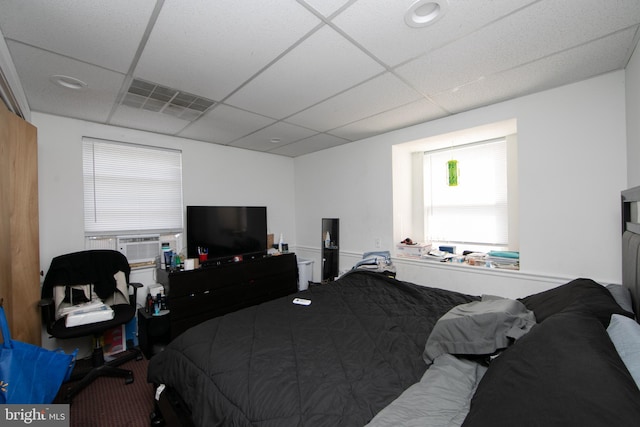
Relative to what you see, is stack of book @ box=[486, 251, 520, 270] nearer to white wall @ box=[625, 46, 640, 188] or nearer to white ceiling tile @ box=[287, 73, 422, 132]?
white wall @ box=[625, 46, 640, 188]

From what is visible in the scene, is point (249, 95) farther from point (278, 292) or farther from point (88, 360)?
point (88, 360)

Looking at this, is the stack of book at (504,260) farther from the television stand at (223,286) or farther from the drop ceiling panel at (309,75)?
the television stand at (223,286)

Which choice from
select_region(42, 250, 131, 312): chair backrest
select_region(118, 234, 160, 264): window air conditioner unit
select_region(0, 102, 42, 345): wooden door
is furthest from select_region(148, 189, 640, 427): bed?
select_region(118, 234, 160, 264): window air conditioner unit

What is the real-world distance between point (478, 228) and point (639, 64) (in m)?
1.98

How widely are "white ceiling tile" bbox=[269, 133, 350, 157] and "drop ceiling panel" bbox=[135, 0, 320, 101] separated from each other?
67.6 inches

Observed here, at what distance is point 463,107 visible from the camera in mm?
2703

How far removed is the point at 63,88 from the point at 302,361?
9.14 feet

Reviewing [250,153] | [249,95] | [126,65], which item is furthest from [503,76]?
[250,153]

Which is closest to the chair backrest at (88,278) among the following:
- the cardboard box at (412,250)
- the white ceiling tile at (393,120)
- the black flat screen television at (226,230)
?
the black flat screen television at (226,230)

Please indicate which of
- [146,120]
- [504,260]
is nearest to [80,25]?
[146,120]

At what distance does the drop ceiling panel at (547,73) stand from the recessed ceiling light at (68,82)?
116 inches

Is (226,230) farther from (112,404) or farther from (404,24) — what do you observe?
(404,24)

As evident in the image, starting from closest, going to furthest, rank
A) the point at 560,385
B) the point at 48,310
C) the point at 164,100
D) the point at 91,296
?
the point at 560,385, the point at 48,310, the point at 164,100, the point at 91,296

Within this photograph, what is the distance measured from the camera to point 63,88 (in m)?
2.13
